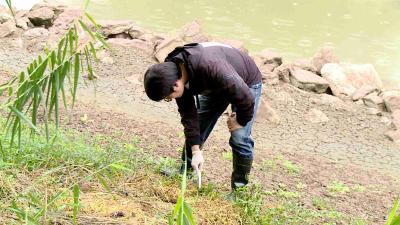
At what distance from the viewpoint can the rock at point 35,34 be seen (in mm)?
7824

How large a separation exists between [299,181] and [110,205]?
2062mm

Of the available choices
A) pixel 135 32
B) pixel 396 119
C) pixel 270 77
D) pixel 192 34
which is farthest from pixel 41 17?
pixel 396 119

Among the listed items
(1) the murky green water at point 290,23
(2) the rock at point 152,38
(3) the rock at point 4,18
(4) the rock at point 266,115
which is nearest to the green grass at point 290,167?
(4) the rock at point 266,115

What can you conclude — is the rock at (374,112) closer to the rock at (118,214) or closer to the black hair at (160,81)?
the black hair at (160,81)

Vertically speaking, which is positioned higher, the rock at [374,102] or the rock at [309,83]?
the rock at [309,83]

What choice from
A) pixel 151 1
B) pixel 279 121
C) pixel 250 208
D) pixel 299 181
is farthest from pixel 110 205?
pixel 151 1

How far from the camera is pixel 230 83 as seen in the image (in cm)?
297

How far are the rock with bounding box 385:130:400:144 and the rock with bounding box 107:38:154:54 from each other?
11.1 feet

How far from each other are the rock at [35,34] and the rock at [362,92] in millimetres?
4399

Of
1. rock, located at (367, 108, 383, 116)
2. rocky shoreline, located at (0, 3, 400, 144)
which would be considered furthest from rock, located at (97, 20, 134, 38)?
rock, located at (367, 108, 383, 116)

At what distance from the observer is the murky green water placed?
1050cm

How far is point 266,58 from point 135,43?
6.23 ft

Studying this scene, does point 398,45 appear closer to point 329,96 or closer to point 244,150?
point 329,96

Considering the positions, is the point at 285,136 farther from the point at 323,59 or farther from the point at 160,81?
the point at 160,81
